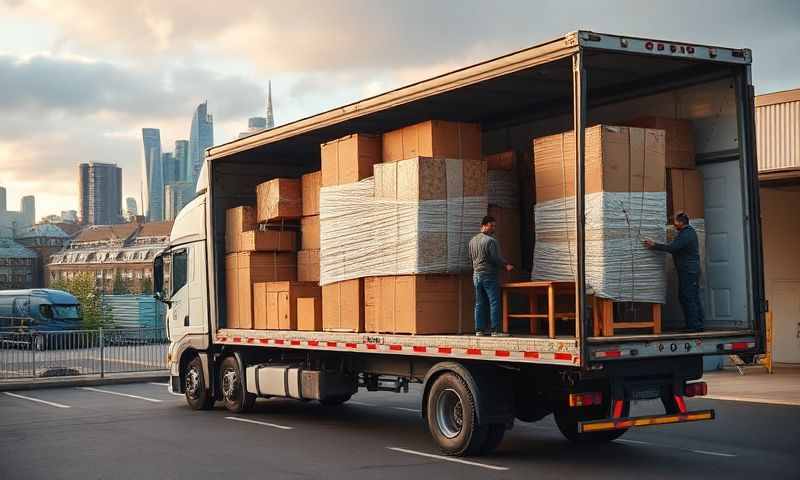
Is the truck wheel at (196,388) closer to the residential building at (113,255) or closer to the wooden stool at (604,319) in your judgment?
the wooden stool at (604,319)

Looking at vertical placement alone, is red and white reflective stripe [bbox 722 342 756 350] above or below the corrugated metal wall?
below

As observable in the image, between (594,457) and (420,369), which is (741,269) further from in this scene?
(420,369)

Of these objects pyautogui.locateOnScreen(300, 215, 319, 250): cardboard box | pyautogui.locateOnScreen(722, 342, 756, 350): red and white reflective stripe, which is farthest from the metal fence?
pyautogui.locateOnScreen(722, 342, 756, 350): red and white reflective stripe

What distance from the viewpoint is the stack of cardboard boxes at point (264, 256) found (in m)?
14.2

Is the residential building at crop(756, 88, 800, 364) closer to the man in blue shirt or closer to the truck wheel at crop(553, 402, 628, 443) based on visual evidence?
the truck wheel at crop(553, 402, 628, 443)

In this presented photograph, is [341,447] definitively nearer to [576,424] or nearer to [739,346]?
[576,424]

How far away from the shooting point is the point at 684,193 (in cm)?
1048

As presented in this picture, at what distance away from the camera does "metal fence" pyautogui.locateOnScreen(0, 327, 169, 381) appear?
22625mm

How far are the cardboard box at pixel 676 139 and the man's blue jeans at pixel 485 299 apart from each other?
7.24 feet

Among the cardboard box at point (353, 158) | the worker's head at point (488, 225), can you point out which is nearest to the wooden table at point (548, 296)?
the worker's head at point (488, 225)

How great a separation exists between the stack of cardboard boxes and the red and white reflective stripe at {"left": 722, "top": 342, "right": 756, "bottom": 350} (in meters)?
5.82

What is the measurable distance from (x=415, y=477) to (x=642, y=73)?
16.1 feet

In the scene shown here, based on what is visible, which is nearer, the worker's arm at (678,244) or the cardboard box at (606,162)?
the cardboard box at (606,162)

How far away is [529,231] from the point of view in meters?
11.7
